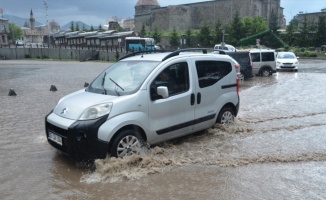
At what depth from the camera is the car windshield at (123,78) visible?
562 centimetres

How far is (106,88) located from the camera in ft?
19.2

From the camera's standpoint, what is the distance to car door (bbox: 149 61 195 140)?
18.6 ft

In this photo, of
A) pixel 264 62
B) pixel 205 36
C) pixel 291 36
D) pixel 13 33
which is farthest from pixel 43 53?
pixel 13 33

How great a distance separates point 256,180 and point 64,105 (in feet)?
11.4

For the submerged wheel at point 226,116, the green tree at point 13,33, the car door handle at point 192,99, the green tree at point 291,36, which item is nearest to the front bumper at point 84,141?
the car door handle at point 192,99

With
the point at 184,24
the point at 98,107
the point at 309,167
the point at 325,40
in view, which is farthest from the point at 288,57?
the point at 184,24

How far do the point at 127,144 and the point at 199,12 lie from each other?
9567cm

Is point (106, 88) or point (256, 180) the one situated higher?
point (106, 88)

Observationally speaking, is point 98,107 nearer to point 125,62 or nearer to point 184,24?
point 125,62

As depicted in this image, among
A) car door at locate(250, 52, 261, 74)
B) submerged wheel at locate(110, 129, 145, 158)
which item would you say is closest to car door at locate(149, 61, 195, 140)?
submerged wheel at locate(110, 129, 145, 158)

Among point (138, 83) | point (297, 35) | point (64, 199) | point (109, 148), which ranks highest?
point (297, 35)

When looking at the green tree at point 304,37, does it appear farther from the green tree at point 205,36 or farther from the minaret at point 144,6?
the minaret at point 144,6

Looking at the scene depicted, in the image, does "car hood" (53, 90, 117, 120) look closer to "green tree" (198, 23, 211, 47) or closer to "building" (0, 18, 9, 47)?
"green tree" (198, 23, 211, 47)

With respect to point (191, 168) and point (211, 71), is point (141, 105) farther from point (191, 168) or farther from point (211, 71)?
point (211, 71)
